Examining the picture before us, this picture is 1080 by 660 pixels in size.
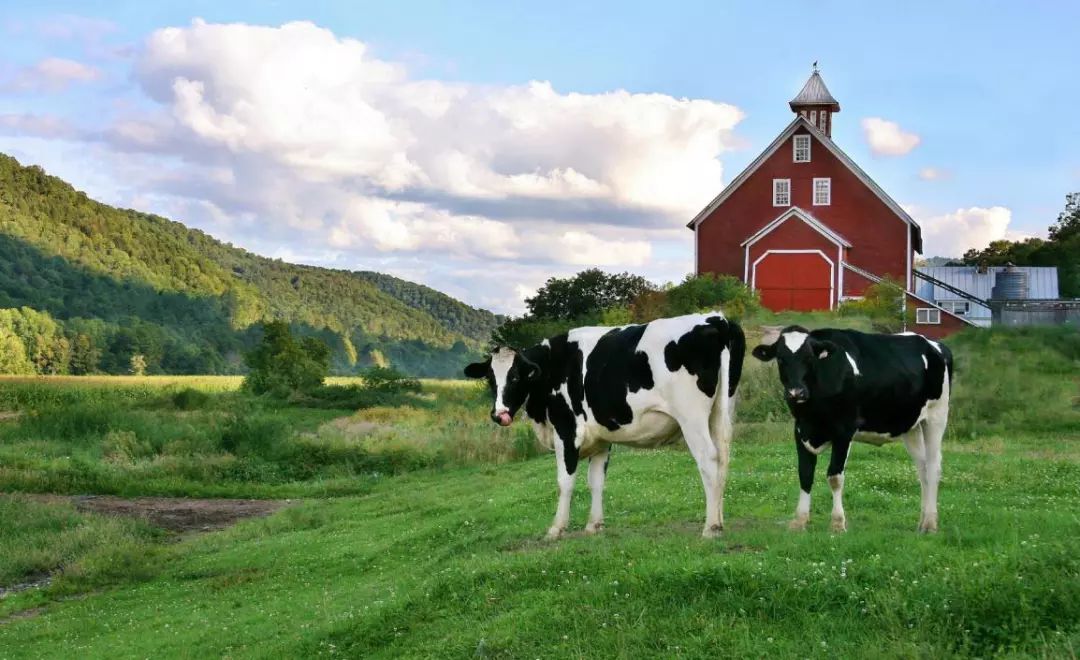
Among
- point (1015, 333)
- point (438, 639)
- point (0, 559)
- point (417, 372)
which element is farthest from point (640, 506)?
point (417, 372)

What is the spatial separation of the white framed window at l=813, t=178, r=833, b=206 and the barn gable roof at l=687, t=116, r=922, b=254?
48.2 inches

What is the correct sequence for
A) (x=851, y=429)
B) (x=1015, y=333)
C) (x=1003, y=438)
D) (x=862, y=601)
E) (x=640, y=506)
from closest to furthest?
1. (x=862, y=601)
2. (x=851, y=429)
3. (x=640, y=506)
4. (x=1003, y=438)
5. (x=1015, y=333)

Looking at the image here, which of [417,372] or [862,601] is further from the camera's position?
[417,372]

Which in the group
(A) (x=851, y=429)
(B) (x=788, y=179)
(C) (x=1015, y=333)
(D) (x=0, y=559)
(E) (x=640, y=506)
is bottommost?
(D) (x=0, y=559)

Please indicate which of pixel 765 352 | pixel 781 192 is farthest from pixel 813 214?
pixel 765 352

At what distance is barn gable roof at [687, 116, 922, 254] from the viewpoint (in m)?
50.4

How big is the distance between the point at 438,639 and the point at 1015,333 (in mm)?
37722

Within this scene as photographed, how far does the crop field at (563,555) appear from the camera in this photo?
8.84 m

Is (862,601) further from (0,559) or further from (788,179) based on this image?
(788,179)

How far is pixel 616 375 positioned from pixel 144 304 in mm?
127377

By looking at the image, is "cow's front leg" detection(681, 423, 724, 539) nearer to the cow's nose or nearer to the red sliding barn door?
the cow's nose

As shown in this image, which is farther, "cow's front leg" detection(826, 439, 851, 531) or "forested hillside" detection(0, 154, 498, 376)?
"forested hillside" detection(0, 154, 498, 376)

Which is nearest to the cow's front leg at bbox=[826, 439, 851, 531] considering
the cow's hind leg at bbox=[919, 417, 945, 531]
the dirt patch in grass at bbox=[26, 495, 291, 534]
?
the cow's hind leg at bbox=[919, 417, 945, 531]

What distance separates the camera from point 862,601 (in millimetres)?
8930
